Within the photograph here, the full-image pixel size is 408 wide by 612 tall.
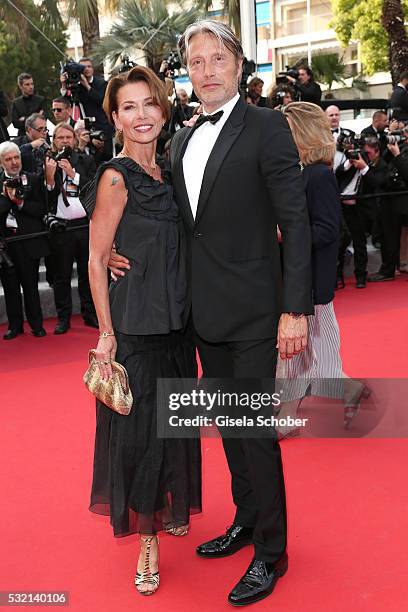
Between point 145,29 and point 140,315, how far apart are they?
2192 cm

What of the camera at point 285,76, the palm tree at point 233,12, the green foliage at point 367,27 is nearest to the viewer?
the camera at point 285,76

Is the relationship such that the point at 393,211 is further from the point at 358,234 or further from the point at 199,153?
the point at 199,153

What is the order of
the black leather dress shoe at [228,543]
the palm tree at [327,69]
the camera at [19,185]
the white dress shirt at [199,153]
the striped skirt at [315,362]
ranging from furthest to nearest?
the palm tree at [327,69] → the camera at [19,185] → the striped skirt at [315,362] → the black leather dress shoe at [228,543] → the white dress shirt at [199,153]

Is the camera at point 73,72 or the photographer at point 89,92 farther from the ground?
the camera at point 73,72

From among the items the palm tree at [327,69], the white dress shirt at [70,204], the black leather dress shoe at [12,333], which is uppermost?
the palm tree at [327,69]

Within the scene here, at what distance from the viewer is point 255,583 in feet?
8.23

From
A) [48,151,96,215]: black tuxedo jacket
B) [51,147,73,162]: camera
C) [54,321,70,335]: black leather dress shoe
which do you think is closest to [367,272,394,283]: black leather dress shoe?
[48,151,96,215]: black tuxedo jacket

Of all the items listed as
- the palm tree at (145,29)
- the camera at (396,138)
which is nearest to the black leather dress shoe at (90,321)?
the camera at (396,138)

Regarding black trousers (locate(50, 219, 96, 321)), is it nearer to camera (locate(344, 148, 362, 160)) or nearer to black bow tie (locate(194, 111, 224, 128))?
camera (locate(344, 148, 362, 160))

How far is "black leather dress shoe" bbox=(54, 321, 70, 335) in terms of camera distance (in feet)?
21.6

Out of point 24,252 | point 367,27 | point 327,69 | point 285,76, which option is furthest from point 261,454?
point 367,27

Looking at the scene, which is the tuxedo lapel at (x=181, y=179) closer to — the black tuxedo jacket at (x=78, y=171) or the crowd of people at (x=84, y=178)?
the crowd of people at (x=84, y=178)

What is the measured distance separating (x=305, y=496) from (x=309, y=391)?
30.6 inches

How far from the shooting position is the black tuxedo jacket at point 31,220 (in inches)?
257
